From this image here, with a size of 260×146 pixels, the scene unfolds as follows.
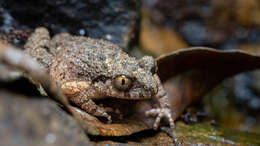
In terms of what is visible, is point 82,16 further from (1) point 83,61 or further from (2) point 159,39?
(2) point 159,39

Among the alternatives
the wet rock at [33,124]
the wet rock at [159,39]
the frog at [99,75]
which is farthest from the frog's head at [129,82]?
the wet rock at [159,39]

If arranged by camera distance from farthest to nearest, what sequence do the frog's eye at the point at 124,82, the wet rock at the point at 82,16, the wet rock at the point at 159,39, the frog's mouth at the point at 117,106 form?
the wet rock at the point at 159,39 → the wet rock at the point at 82,16 → the frog's mouth at the point at 117,106 → the frog's eye at the point at 124,82

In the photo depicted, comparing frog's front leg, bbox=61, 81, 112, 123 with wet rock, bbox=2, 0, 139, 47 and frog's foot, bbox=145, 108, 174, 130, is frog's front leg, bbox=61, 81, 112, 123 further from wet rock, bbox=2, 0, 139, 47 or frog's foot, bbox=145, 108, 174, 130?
wet rock, bbox=2, 0, 139, 47

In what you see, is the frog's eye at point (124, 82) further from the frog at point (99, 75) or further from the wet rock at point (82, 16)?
the wet rock at point (82, 16)

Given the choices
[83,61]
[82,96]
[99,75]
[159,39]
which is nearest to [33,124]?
[82,96]

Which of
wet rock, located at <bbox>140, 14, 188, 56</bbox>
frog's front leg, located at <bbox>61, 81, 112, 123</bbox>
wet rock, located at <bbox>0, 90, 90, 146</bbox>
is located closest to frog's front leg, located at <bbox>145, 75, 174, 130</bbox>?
frog's front leg, located at <bbox>61, 81, 112, 123</bbox>

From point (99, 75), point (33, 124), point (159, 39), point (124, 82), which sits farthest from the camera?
point (159, 39)

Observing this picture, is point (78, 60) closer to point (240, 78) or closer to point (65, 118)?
point (65, 118)
